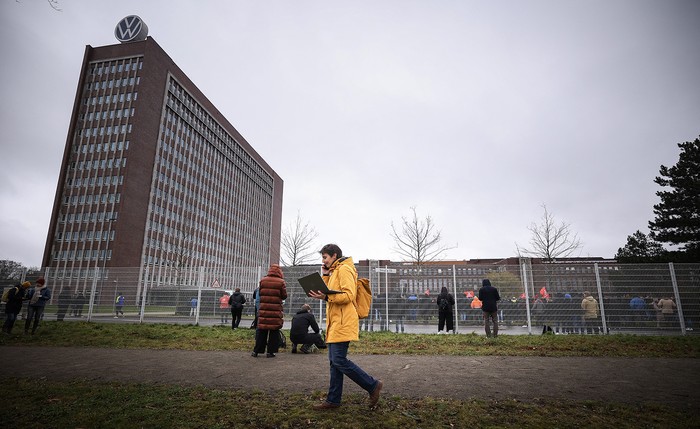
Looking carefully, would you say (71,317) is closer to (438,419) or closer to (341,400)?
(341,400)

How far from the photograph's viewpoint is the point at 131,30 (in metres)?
64.6

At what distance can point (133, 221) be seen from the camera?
2242 inches

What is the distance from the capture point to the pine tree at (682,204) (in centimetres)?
2941

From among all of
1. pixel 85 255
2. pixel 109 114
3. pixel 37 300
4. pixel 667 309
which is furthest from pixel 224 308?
pixel 109 114

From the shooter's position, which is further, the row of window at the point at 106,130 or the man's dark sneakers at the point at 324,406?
the row of window at the point at 106,130

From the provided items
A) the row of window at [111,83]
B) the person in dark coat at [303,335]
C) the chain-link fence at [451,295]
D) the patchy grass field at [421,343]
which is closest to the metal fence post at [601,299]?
the chain-link fence at [451,295]

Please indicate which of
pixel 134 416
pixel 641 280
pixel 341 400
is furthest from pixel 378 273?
pixel 134 416

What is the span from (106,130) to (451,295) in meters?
66.6

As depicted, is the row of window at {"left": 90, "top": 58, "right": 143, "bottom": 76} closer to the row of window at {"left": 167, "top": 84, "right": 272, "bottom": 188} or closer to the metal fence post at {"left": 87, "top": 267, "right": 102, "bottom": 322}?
the row of window at {"left": 167, "top": 84, "right": 272, "bottom": 188}

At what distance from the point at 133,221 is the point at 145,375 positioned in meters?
59.7

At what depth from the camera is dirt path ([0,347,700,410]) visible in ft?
16.2

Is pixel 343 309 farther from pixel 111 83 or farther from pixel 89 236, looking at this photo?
pixel 111 83

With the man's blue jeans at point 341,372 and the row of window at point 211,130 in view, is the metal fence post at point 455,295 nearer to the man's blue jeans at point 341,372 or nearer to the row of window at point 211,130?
the man's blue jeans at point 341,372

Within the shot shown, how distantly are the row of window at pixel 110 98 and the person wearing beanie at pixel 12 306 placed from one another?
193 feet
